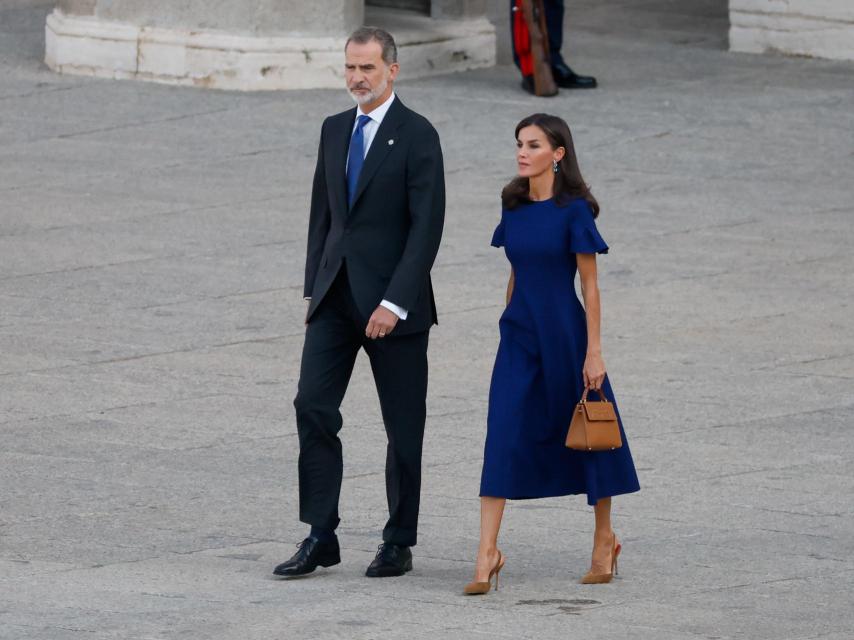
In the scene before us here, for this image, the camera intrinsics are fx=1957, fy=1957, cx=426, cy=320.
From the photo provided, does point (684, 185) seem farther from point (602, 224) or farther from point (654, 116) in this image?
point (654, 116)

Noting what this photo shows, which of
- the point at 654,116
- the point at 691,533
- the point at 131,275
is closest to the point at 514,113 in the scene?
the point at 654,116

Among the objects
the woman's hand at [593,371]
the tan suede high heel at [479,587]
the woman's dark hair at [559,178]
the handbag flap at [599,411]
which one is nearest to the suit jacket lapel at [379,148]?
the woman's dark hair at [559,178]

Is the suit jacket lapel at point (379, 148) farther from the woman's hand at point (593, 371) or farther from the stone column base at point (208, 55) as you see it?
the stone column base at point (208, 55)

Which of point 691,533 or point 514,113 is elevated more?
point 514,113

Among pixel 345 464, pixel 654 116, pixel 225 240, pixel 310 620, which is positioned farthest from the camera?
pixel 654 116

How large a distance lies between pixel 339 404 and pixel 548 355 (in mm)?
761

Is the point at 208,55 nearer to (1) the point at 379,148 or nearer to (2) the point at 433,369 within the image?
(2) the point at 433,369

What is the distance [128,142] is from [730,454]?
25.1ft

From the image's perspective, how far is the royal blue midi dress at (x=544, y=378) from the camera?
675 centimetres

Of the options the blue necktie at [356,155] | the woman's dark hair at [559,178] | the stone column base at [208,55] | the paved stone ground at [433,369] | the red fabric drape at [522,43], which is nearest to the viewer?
the paved stone ground at [433,369]

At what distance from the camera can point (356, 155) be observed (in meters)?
6.91

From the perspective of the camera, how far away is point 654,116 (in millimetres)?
15977

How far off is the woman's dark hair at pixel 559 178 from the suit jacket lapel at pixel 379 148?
1.42 ft

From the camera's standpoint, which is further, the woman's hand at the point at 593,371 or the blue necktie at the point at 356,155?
the blue necktie at the point at 356,155
